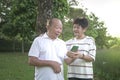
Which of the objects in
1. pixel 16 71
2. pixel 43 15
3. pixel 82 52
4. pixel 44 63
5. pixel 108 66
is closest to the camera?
pixel 44 63

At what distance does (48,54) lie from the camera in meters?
4.36

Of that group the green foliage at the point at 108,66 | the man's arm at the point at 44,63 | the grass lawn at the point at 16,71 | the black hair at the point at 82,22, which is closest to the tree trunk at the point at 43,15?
the black hair at the point at 82,22

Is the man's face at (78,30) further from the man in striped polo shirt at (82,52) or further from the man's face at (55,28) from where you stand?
the man's face at (55,28)

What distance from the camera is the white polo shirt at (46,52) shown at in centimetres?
433

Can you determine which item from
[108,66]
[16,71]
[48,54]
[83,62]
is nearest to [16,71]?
[16,71]

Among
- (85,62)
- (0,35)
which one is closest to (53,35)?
(85,62)

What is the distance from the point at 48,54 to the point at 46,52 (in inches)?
1.4

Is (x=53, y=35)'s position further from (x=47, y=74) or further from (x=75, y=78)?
(x=75, y=78)

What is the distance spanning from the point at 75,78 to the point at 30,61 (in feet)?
2.68

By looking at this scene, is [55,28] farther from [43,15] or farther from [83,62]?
A: [43,15]

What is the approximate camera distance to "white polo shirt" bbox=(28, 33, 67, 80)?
433 centimetres

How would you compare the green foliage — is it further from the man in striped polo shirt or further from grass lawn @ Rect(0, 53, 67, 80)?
the man in striped polo shirt

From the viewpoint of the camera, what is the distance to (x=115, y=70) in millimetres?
9586

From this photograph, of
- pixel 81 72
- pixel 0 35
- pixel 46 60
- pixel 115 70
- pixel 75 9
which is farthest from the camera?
pixel 75 9
